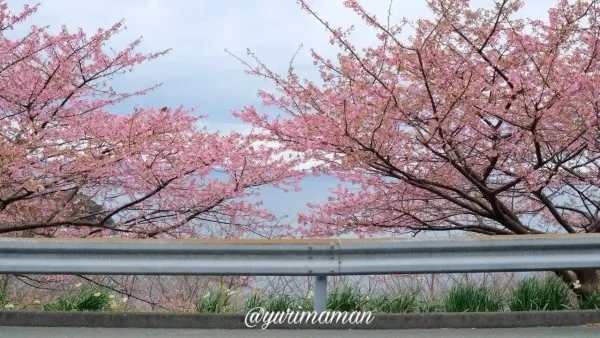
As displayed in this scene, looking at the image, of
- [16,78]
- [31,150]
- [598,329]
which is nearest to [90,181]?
[31,150]

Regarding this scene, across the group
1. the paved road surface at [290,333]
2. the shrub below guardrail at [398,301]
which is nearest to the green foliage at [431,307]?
the shrub below guardrail at [398,301]

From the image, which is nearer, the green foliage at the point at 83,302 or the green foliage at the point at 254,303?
the green foliage at the point at 254,303

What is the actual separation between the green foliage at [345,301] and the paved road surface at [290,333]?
45 centimetres

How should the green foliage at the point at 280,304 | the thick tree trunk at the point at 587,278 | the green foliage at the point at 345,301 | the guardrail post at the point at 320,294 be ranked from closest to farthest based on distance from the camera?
1. the guardrail post at the point at 320,294
2. the green foliage at the point at 280,304
3. the green foliage at the point at 345,301
4. the thick tree trunk at the point at 587,278

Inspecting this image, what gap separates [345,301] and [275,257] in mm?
938

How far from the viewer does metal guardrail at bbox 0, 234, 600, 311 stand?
19.2ft

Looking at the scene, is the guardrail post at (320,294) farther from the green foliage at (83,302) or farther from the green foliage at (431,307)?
the green foliage at (83,302)

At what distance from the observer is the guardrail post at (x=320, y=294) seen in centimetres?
597

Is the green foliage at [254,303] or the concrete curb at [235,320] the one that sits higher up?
the green foliage at [254,303]

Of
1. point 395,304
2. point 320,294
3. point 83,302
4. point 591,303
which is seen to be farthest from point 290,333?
point 591,303

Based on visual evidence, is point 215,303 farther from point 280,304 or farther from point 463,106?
point 463,106

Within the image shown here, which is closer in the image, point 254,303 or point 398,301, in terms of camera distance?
point 254,303

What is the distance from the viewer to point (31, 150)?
9.17 meters

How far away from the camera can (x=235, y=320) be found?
19.8ft
